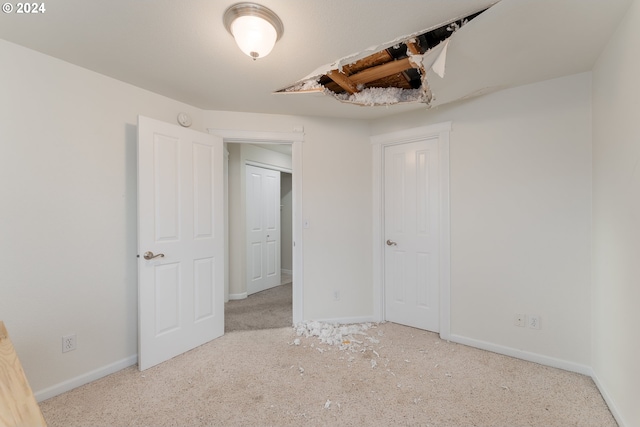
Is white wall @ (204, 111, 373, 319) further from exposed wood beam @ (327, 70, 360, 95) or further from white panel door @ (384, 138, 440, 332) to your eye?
exposed wood beam @ (327, 70, 360, 95)

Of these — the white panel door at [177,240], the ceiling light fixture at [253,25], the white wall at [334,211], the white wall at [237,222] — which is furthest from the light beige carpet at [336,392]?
the ceiling light fixture at [253,25]

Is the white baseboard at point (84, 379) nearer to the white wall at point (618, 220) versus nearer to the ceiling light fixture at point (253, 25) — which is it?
the ceiling light fixture at point (253, 25)

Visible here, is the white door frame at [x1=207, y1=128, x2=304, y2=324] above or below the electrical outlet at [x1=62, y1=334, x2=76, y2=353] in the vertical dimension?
above

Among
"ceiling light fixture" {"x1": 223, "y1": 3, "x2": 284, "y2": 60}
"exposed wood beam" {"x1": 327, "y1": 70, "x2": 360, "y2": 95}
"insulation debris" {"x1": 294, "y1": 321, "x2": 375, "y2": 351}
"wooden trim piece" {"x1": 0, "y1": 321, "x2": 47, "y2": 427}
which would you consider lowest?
"insulation debris" {"x1": 294, "y1": 321, "x2": 375, "y2": 351}

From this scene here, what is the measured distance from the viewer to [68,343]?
1.98 meters

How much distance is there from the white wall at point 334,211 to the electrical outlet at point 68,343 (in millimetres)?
1854

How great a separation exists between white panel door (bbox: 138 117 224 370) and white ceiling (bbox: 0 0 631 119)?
54 cm

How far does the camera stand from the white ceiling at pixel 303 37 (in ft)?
4.73

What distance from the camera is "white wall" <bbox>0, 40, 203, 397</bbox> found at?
177 centimetres

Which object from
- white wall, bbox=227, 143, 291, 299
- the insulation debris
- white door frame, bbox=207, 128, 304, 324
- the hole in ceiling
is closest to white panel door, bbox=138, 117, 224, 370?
white door frame, bbox=207, 128, 304, 324

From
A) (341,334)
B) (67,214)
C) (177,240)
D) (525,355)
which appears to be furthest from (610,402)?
(67,214)

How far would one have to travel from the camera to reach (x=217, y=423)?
1668 millimetres

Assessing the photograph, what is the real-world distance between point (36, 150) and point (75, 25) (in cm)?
82

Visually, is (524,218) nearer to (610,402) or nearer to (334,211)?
(610,402)
